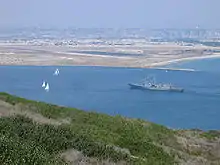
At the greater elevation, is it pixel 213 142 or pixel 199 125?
pixel 213 142

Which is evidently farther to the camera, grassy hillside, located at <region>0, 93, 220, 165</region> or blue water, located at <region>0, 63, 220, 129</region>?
blue water, located at <region>0, 63, 220, 129</region>

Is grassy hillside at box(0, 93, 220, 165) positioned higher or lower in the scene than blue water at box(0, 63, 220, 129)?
higher

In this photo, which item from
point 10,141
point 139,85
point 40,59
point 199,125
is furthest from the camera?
point 40,59

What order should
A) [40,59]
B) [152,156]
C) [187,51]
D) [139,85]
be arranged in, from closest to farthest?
[152,156]
[139,85]
[40,59]
[187,51]

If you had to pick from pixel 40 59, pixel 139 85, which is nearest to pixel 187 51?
pixel 40 59

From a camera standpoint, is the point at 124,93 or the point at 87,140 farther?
the point at 124,93

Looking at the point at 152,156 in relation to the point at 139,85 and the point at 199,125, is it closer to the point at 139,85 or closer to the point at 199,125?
the point at 199,125
